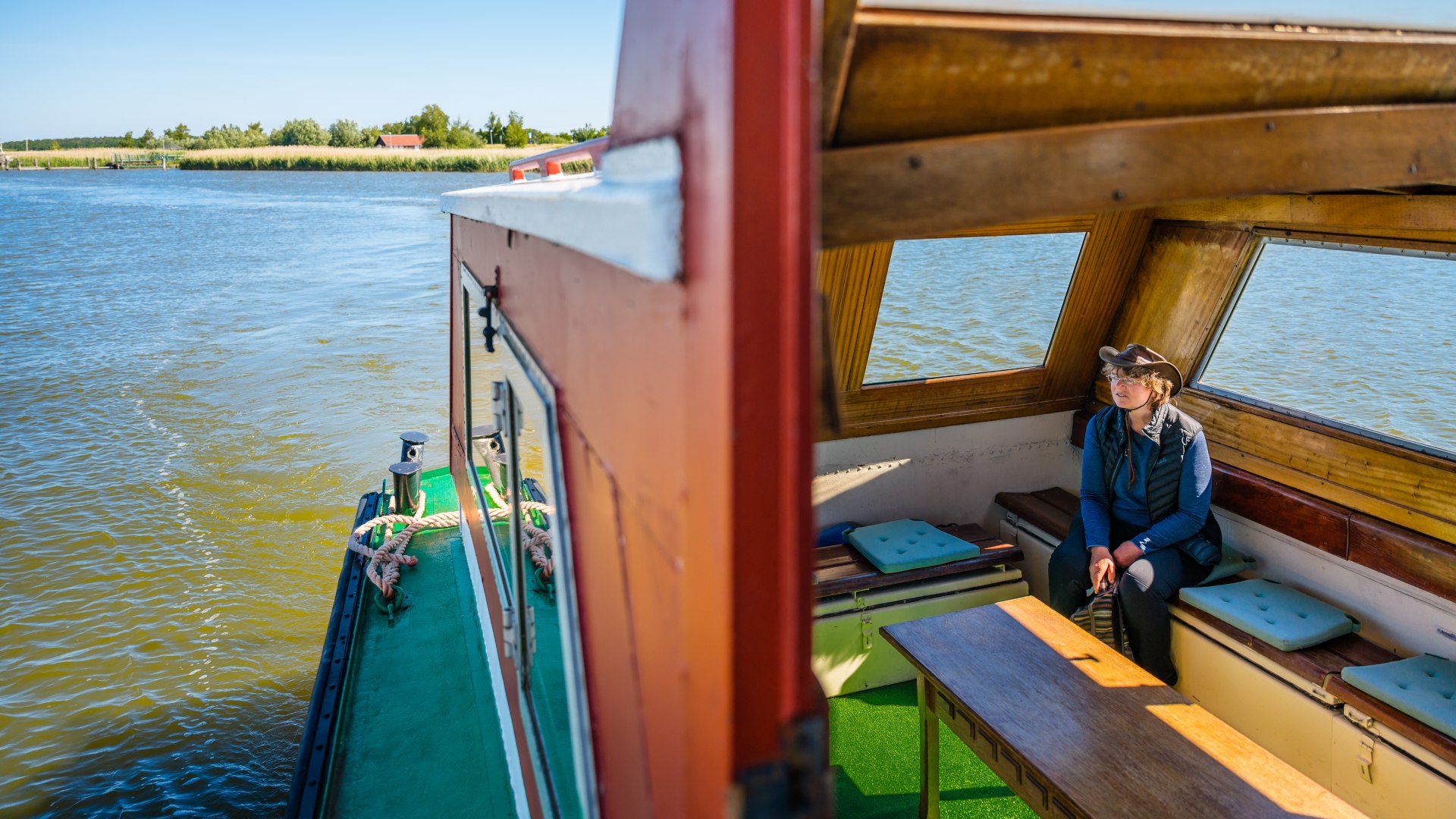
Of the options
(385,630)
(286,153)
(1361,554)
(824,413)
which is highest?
(286,153)

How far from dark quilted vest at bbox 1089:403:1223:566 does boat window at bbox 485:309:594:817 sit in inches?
95.3

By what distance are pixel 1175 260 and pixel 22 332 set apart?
17776 mm

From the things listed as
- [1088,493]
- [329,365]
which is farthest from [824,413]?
[329,365]

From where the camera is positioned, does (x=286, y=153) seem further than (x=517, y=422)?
Yes

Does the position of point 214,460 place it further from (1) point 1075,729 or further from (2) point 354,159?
(2) point 354,159

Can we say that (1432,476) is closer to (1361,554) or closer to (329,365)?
(1361,554)

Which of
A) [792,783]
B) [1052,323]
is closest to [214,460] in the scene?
[1052,323]

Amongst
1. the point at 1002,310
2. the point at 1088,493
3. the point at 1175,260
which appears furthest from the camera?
the point at 1002,310

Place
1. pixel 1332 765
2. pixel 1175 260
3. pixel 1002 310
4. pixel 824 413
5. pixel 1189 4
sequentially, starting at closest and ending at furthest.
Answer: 1. pixel 824 413
2. pixel 1189 4
3. pixel 1332 765
4. pixel 1175 260
5. pixel 1002 310

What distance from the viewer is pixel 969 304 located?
13.8 ft

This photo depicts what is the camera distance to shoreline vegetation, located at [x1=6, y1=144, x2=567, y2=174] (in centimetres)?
4991

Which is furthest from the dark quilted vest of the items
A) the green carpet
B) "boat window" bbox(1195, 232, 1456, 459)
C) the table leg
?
the table leg

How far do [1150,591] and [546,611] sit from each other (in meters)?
2.54

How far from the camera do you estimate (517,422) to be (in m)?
1.95
